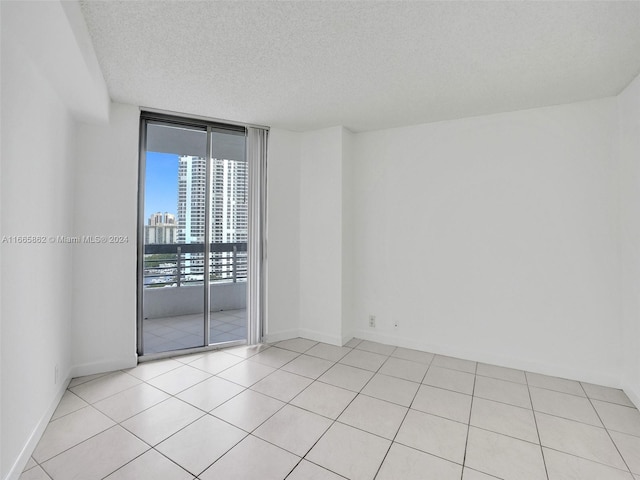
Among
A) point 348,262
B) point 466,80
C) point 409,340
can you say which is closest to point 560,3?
point 466,80

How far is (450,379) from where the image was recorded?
281 centimetres

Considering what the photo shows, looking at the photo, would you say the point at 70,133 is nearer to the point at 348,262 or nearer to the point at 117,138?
the point at 117,138

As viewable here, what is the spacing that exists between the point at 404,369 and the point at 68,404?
288 cm

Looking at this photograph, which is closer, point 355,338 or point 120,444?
point 120,444

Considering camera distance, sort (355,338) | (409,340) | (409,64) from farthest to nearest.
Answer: (355,338) < (409,340) < (409,64)

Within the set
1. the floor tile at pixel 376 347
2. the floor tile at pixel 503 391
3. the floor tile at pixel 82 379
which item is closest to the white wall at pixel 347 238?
the floor tile at pixel 376 347

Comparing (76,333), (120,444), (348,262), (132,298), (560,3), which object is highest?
(560,3)

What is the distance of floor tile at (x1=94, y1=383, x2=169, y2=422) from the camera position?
7.29 ft

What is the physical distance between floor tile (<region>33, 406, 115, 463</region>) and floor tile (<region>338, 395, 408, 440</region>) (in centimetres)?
169

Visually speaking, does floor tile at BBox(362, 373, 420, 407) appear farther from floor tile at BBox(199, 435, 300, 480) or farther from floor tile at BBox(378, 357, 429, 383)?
floor tile at BBox(199, 435, 300, 480)

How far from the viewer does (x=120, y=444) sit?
1894 millimetres

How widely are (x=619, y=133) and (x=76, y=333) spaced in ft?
17.1

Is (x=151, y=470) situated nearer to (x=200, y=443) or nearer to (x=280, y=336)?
(x=200, y=443)

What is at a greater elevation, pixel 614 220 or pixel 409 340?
pixel 614 220
